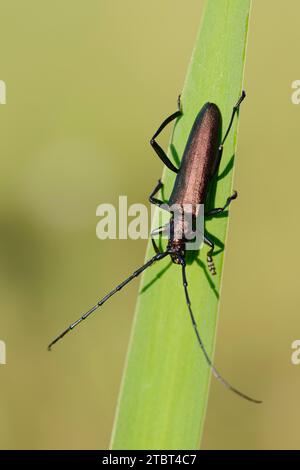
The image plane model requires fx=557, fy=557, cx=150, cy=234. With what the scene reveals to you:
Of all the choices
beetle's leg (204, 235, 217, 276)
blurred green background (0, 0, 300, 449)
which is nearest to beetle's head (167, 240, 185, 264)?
beetle's leg (204, 235, 217, 276)

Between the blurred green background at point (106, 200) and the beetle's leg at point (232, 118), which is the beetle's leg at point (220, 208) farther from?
the blurred green background at point (106, 200)

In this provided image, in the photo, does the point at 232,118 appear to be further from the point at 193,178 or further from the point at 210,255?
the point at 210,255

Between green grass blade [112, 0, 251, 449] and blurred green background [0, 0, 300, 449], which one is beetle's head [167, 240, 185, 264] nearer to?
green grass blade [112, 0, 251, 449]

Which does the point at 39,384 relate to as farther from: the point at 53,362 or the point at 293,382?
the point at 293,382

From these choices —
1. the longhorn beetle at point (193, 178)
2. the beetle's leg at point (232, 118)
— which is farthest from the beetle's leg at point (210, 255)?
the beetle's leg at point (232, 118)

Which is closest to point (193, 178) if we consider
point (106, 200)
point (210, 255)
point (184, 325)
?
point (210, 255)

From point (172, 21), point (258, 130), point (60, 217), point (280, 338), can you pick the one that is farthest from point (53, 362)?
point (172, 21)

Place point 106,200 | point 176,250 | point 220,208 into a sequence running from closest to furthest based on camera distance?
1. point 220,208
2. point 176,250
3. point 106,200
